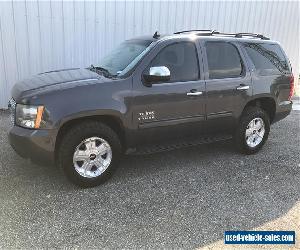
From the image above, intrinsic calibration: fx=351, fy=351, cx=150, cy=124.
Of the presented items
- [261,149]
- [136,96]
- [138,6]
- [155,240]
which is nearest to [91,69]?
[136,96]

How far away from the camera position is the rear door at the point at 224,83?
16.6ft

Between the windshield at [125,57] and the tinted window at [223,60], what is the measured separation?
958 millimetres

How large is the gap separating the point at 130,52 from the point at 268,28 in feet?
26.0

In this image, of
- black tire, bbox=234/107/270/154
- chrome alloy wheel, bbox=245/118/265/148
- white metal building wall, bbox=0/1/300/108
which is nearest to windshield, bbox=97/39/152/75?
black tire, bbox=234/107/270/154

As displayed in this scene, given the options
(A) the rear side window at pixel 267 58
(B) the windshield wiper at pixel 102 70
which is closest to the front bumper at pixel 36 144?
(B) the windshield wiper at pixel 102 70

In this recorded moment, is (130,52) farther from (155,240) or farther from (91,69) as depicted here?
(155,240)

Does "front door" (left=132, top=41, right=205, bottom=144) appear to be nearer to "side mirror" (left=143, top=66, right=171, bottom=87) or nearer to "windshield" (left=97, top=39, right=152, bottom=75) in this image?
"side mirror" (left=143, top=66, right=171, bottom=87)

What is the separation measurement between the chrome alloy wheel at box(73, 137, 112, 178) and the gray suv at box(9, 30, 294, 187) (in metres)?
0.01

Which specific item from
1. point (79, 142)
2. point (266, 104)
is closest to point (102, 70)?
point (79, 142)

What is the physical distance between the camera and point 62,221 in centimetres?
364

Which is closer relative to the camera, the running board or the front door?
the front door

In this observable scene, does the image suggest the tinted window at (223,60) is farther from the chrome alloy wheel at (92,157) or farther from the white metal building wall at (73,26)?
the white metal building wall at (73,26)

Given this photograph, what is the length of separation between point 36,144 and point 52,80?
90cm

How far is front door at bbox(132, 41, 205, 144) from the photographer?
4.50 metres
